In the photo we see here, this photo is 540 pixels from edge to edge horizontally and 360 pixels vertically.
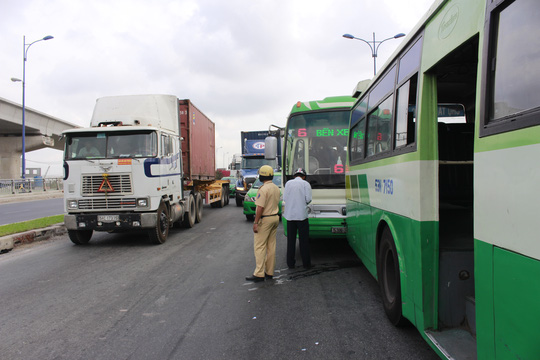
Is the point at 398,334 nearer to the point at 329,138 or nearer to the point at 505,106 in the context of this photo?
the point at 505,106

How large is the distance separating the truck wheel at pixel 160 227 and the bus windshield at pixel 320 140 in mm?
3712

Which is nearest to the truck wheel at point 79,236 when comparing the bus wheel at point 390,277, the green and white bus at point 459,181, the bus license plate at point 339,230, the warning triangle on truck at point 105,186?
the warning triangle on truck at point 105,186

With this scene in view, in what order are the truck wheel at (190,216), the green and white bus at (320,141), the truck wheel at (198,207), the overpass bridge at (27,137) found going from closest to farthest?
the green and white bus at (320,141)
the truck wheel at (190,216)
the truck wheel at (198,207)
the overpass bridge at (27,137)

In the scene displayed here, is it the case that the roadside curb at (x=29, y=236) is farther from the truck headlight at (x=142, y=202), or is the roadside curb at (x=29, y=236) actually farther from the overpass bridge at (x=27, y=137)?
the overpass bridge at (x=27, y=137)

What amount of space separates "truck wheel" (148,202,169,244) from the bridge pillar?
39.2 metres

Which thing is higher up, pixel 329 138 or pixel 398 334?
pixel 329 138

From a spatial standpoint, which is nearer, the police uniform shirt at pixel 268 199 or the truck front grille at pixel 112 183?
the police uniform shirt at pixel 268 199

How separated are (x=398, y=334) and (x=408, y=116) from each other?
2164 millimetres

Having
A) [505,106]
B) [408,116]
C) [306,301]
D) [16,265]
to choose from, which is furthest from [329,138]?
[16,265]

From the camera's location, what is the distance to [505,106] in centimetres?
199

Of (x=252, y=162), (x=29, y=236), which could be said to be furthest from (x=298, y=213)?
(x=252, y=162)

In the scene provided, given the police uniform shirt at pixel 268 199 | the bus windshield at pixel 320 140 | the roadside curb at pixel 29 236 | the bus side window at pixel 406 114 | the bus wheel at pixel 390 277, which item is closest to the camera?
the bus side window at pixel 406 114

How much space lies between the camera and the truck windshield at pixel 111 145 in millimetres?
8836

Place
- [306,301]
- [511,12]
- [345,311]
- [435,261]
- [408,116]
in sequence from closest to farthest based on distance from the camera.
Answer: [511,12] → [435,261] → [408,116] → [345,311] → [306,301]
